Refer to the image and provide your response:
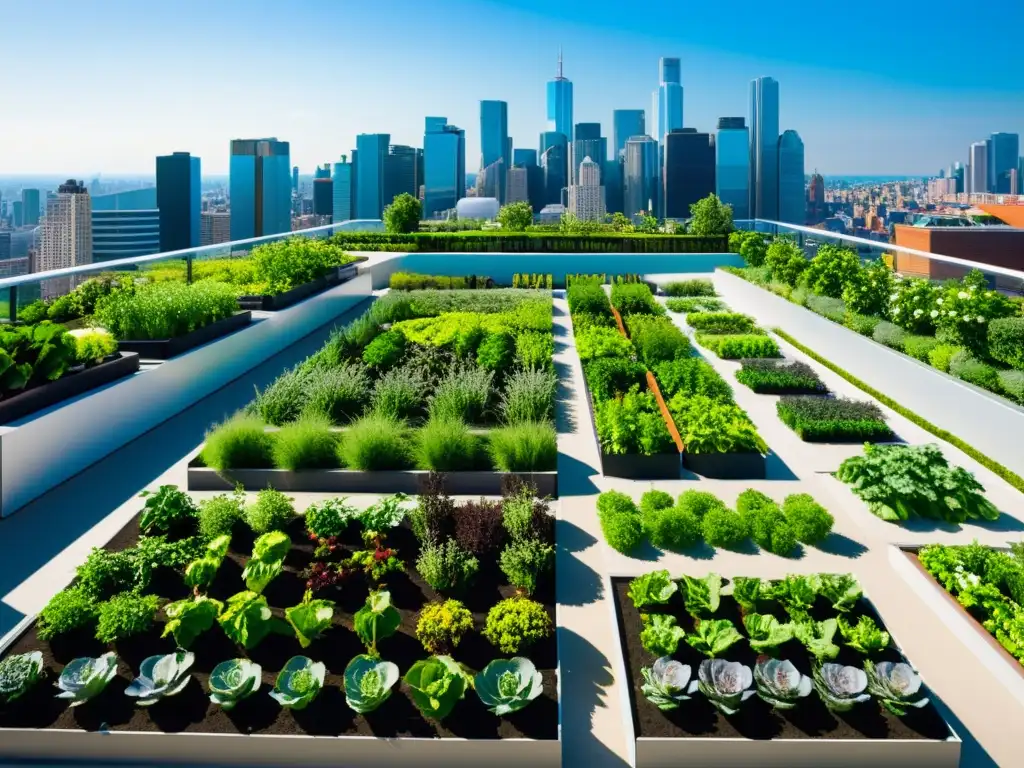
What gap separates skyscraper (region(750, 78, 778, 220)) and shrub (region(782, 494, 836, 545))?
60863mm

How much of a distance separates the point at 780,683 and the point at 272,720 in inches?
79.3

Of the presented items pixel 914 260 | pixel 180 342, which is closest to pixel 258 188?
pixel 180 342

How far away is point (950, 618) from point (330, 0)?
1576 cm

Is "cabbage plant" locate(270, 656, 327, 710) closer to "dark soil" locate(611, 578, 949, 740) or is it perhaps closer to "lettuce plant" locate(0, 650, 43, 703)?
"lettuce plant" locate(0, 650, 43, 703)

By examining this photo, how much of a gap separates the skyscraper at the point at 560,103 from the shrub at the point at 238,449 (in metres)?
159

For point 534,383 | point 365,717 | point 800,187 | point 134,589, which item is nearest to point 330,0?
point 534,383

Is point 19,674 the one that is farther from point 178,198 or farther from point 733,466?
point 178,198

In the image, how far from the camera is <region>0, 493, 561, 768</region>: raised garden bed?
286cm

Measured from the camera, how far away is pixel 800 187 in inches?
2559

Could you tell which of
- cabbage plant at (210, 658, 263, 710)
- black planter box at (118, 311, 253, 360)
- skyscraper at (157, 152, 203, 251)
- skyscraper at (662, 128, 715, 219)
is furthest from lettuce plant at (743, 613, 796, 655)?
skyscraper at (662, 128, 715, 219)

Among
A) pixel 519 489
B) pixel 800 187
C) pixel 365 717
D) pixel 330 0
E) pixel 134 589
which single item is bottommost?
pixel 365 717

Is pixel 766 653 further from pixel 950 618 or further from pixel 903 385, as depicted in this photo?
pixel 903 385

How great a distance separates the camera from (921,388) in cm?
748

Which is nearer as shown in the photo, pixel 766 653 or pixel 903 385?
pixel 766 653
